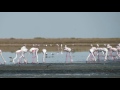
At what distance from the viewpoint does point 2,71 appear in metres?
19.3

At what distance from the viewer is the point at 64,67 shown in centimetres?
2047
